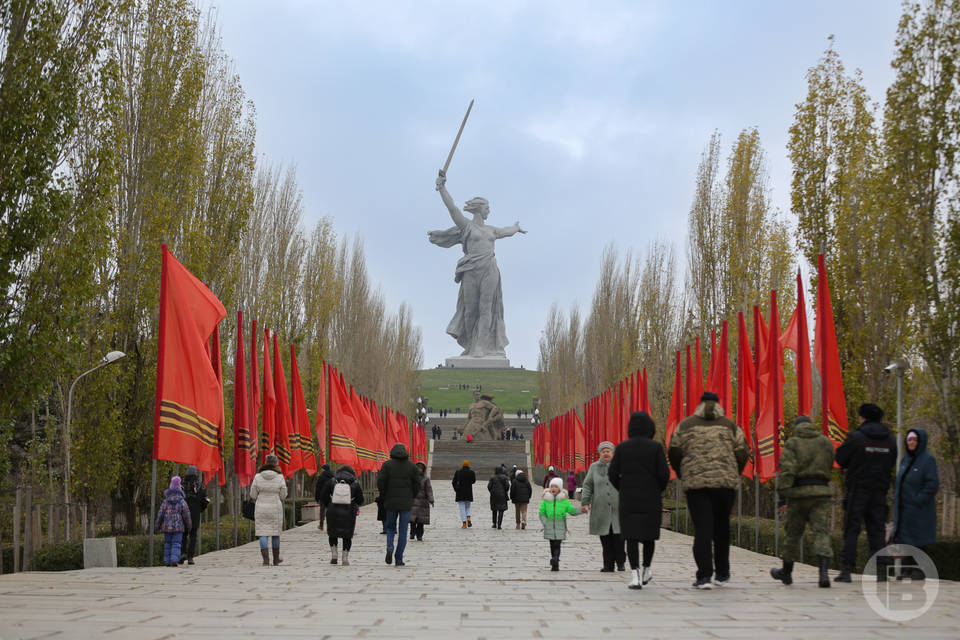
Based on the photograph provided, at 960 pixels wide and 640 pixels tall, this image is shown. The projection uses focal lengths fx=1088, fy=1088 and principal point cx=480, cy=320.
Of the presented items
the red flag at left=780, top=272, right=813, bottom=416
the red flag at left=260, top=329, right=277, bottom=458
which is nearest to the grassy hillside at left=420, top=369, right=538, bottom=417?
the red flag at left=260, top=329, right=277, bottom=458

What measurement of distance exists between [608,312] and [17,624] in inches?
1687

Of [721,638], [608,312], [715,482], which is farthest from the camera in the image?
[608,312]

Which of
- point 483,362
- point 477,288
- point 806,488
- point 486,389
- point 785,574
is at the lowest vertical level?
point 785,574

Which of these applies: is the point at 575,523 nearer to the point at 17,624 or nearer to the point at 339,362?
the point at 339,362

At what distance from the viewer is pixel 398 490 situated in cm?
1472

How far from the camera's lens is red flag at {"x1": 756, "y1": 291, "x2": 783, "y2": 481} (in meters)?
16.8

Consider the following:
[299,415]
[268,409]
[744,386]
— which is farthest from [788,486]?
[299,415]

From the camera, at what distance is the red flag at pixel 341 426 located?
90.5 feet

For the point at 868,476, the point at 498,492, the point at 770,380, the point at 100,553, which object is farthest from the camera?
the point at 498,492

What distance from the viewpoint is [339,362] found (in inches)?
1737

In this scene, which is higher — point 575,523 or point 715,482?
point 715,482

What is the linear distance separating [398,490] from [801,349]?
6528mm

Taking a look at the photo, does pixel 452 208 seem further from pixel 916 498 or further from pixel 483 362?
pixel 916 498

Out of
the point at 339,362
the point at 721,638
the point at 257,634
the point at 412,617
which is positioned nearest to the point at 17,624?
the point at 257,634
